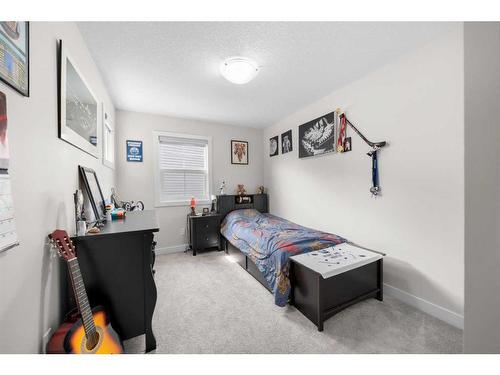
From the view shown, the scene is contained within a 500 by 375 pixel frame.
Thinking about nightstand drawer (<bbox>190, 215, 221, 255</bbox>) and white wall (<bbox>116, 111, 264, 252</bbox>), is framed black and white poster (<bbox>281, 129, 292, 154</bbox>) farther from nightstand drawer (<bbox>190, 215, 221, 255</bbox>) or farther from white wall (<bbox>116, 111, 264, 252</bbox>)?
nightstand drawer (<bbox>190, 215, 221, 255</bbox>)

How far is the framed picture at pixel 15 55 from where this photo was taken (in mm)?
716

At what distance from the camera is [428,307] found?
1.74m

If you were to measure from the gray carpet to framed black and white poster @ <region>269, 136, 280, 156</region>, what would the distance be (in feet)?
8.09

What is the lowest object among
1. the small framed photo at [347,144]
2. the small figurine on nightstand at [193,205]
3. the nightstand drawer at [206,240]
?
the nightstand drawer at [206,240]

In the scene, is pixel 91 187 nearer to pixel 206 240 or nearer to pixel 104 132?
pixel 104 132

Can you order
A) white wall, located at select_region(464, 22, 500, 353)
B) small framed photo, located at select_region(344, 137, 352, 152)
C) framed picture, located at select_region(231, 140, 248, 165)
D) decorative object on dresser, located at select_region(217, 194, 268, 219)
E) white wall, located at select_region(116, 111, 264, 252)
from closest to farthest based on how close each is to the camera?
white wall, located at select_region(464, 22, 500, 353)
small framed photo, located at select_region(344, 137, 352, 152)
white wall, located at select_region(116, 111, 264, 252)
decorative object on dresser, located at select_region(217, 194, 268, 219)
framed picture, located at select_region(231, 140, 248, 165)

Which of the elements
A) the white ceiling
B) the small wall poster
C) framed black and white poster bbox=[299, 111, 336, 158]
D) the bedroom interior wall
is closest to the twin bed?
the bedroom interior wall

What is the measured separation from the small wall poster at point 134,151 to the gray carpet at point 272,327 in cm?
209

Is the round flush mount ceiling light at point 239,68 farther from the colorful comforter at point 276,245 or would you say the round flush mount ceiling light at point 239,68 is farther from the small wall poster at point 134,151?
the small wall poster at point 134,151

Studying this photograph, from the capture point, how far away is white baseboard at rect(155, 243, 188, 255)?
3.28 m

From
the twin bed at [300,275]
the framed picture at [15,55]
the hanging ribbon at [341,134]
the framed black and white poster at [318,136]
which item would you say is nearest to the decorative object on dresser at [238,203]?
the twin bed at [300,275]

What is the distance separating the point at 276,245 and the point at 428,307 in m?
1.44

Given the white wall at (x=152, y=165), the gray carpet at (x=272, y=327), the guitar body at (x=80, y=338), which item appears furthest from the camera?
the white wall at (x=152, y=165)
